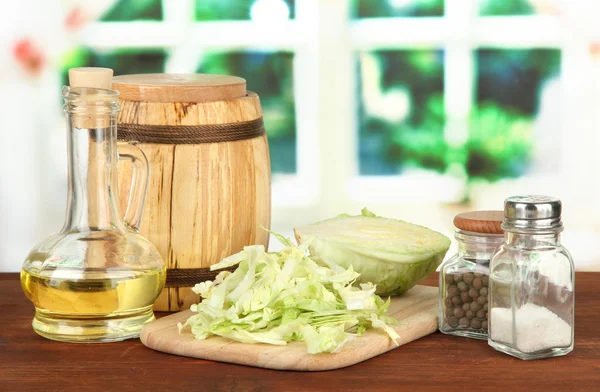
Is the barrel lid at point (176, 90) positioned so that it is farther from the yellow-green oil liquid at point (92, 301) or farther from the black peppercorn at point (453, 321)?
the black peppercorn at point (453, 321)

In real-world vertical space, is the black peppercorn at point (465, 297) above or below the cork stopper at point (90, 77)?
below

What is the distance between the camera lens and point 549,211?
114cm

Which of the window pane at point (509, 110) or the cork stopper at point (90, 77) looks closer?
the cork stopper at point (90, 77)

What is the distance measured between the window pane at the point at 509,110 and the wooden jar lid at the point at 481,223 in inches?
61.4

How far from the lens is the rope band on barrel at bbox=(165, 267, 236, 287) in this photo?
54.7 inches

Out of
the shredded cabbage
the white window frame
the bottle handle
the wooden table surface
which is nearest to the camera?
the wooden table surface

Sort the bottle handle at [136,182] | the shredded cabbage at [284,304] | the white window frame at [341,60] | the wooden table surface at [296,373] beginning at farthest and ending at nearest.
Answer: the white window frame at [341,60]
the bottle handle at [136,182]
the shredded cabbage at [284,304]
the wooden table surface at [296,373]

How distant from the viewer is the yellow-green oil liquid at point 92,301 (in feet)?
4.03

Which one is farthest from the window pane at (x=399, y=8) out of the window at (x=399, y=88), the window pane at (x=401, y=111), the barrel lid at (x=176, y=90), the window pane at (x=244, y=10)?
the barrel lid at (x=176, y=90)

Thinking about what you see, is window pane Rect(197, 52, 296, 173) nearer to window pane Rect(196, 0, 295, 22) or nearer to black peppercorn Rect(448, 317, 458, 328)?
window pane Rect(196, 0, 295, 22)

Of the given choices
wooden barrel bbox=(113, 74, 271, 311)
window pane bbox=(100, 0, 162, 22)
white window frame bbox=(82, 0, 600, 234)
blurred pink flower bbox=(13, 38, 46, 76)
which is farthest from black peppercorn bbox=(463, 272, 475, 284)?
blurred pink flower bbox=(13, 38, 46, 76)

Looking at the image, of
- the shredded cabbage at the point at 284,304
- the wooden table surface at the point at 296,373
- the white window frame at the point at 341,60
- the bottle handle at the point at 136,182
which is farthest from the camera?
the white window frame at the point at 341,60

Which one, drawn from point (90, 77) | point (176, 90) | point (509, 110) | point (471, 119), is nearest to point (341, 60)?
point (471, 119)

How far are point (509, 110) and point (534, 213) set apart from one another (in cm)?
176
